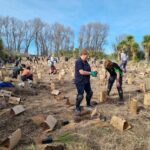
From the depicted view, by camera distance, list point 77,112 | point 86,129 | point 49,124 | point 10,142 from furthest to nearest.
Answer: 1. point 77,112
2. point 49,124
3. point 86,129
4. point 10,142

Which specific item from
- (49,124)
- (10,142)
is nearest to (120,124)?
(49,124)

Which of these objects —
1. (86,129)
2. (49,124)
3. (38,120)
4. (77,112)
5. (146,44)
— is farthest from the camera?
(146,44)

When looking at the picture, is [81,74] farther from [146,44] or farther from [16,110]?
[146,44]

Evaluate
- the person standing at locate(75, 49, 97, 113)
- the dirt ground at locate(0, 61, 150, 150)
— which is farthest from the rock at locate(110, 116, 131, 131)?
the person standing at locate(75, 49, 97, 113)

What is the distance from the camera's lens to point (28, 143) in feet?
16.0

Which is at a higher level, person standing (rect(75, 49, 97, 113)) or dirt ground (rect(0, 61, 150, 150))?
person standing (rect(75, 49, 97, 113))

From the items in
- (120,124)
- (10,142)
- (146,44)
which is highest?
(146,44)

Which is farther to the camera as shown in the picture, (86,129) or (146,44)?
(146,44)

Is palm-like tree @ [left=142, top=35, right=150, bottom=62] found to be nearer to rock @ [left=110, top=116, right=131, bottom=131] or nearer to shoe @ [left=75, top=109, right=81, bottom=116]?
shoe @ [left=75, top=109, right=81, bottom=116]

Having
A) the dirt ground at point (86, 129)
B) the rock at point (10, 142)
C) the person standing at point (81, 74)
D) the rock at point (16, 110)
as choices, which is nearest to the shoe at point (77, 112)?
the person standing at point (81, 74)

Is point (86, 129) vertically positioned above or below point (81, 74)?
below

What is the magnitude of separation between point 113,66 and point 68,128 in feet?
9.78

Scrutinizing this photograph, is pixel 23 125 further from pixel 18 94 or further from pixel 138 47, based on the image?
pixel 138 47

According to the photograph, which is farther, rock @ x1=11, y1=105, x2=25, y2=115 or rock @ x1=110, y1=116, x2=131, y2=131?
rock @ x1=11, y1=105, x2=25, y2=115
